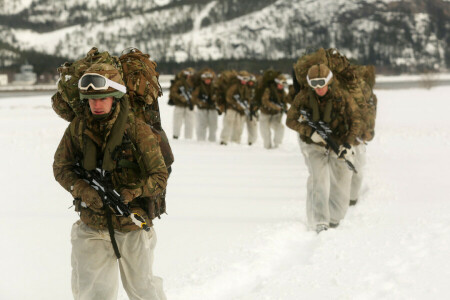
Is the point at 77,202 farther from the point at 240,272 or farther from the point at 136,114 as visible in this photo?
the point at 240,272

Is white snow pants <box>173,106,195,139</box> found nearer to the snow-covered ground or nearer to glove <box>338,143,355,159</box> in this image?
the snow-covered ground

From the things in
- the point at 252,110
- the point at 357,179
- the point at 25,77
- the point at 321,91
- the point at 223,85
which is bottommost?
the point at 25,77

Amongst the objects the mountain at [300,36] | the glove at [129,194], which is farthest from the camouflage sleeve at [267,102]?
the mountain at [300,36]

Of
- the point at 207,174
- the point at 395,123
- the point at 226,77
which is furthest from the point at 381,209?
the point at 395,123

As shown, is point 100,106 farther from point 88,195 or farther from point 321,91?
point 321,91

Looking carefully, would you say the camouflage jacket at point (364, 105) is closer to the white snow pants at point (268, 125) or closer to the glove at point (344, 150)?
the glove at point (344, 150)

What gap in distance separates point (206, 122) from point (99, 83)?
1219 cm

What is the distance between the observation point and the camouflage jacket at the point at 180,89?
15.1 meters

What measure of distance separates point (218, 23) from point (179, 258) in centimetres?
19657

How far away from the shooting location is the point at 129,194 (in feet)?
10.4

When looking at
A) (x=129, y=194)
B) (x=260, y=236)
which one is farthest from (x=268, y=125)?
(x=129, y=194)

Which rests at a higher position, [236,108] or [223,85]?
[223,85]

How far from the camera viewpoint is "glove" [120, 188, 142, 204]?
3.17 meters

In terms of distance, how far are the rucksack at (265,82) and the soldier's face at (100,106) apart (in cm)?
1079
